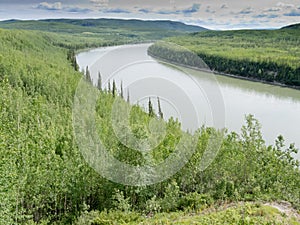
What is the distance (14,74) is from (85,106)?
13.7 m

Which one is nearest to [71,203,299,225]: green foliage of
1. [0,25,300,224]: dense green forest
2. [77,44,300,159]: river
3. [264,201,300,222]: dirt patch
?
[0,25,300,224]: dense green forest

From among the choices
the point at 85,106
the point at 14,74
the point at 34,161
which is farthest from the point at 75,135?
the point at 14,74

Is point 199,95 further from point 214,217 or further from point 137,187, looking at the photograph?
point 214,217

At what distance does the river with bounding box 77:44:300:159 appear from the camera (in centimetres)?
1152

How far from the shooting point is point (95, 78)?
3209 centimetres

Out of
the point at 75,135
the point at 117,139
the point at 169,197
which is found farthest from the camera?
the point at 75,135

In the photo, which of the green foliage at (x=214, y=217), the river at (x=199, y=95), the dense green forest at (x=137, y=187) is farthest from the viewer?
the river at (x=199, y=95)

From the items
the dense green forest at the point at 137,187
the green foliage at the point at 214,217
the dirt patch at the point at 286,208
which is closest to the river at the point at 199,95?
the dense green forest at the point at 137,187

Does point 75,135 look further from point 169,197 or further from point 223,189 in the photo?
point 223,189

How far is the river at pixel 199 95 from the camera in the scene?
11.5 metres

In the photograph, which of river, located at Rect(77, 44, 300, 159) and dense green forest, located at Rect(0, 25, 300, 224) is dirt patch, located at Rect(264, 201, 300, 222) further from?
river, located at Rect(77, 44, 300, 159)

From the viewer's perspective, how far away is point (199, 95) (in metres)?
12.5

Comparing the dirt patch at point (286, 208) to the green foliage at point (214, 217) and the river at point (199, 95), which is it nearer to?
the green foliage at point (214, 217)

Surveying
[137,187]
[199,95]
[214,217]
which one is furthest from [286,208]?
[199,95]
